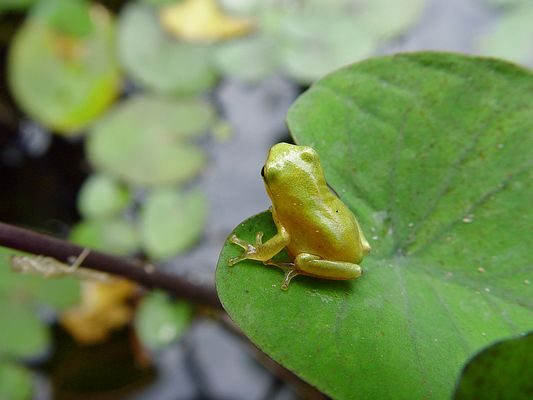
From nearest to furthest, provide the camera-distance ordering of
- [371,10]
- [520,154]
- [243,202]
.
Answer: [520,154] < [243,202] < [371,10]

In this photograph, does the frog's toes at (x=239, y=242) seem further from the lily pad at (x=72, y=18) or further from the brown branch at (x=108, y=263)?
the lily pad at (x=72, y=18)

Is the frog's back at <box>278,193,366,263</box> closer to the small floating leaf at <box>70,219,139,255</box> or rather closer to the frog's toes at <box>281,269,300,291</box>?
the frog's toes at <box>281,269,300,291</box>

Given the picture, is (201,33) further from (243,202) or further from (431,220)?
(431,220)

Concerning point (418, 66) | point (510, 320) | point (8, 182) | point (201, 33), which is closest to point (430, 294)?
point (510, 320)

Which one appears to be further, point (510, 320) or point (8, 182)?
point (8, 182)

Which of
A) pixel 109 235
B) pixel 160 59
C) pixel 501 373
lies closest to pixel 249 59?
pixel 160 59

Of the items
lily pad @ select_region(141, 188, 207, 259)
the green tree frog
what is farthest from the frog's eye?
lily pad @ select_region(141, 188, 207, 259)

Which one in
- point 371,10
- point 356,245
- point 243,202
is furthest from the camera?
point 371,10
